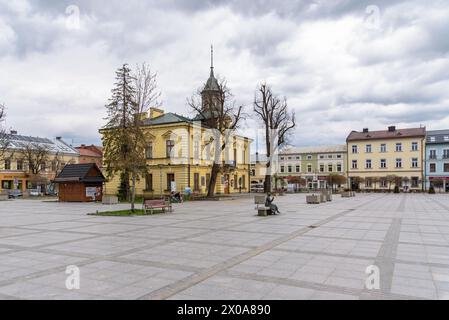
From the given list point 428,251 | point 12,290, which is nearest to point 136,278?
point 12,290

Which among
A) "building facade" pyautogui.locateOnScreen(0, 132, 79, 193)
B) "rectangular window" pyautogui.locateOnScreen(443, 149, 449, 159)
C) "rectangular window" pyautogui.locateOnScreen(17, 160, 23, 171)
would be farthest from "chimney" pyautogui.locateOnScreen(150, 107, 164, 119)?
"rectangular window" pyautogui.locateOnScreen(443, 149, 449, 159)

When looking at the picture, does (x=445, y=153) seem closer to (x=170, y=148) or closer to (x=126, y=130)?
(x=170, y=148)

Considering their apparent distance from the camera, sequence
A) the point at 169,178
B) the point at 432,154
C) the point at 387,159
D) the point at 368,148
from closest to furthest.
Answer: the point at 169,178
the point at 432,154
the point at 387,159
the point at 368,148

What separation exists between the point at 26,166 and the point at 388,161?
218ft

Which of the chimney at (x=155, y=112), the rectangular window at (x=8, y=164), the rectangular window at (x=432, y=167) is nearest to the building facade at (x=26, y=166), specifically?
the rectangular window at (x=8, y=164)

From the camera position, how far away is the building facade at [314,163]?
76.6 metres

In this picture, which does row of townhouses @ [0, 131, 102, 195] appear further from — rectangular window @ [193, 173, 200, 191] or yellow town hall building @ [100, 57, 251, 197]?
rectangular window @ [193, 173, 200, 191]

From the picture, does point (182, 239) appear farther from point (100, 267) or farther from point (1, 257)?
point (1, 257)

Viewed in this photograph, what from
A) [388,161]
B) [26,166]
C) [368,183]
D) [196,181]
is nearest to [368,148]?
[388,161]

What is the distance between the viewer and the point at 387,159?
6888cm

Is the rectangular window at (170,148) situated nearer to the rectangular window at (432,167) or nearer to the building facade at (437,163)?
the building facade at (437,163)

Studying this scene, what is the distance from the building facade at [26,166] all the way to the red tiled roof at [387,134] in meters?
57.6
